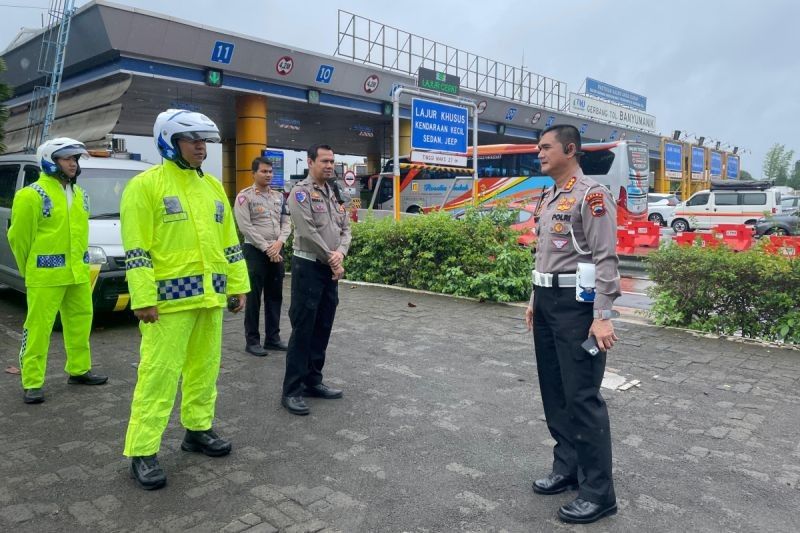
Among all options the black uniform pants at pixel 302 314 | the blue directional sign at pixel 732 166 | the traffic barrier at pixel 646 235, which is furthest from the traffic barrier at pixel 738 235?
the blue directional sign at pixel 732 166

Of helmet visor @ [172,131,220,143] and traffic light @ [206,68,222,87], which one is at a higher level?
traffic light @ [206,68,222,87]

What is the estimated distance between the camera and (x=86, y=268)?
4949mm

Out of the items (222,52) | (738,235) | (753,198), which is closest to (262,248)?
(222,52)

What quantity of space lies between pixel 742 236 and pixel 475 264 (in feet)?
32.9

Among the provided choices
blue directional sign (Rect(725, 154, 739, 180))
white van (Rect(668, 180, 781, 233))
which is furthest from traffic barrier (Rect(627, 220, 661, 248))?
blue directional sign (Rect(725, 154, 739, 180))

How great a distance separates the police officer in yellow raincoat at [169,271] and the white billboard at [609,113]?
30.9m

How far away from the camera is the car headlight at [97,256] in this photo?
6441 mm

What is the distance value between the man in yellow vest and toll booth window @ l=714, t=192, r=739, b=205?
25732 millimetres

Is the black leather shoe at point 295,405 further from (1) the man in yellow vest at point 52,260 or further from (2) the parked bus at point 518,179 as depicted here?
(2) the parked bus at point 518,179

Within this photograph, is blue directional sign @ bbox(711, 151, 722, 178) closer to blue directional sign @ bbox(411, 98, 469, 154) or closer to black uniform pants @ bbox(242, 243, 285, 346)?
blue directional sign @ bbox(411, 98, 469, 154)

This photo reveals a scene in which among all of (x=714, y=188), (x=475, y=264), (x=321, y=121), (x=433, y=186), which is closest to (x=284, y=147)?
(x=321, y=121)

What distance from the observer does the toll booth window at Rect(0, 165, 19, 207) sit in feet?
24.0

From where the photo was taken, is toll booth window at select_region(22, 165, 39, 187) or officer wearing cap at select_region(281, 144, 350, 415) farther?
toll booth window at select_region(22, 165, 39, 187)

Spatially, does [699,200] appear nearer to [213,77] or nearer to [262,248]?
[213,77]
